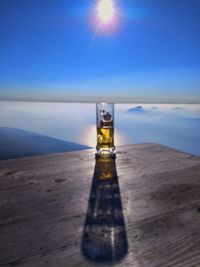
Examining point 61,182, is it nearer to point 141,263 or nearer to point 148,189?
point 148,189

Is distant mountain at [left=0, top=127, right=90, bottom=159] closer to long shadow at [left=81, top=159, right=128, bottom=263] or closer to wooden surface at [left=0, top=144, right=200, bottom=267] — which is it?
wooden surface at [left=0, top=144, right=200, bottom=267]

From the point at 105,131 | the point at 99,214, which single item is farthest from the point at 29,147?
the point at 99,214

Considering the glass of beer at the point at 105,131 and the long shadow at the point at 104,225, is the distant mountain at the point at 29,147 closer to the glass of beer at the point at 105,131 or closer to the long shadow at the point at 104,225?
the glass of beer at the point at 105,131

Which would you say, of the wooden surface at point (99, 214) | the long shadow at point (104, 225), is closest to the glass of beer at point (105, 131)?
the wooden surface at point (99, 214)

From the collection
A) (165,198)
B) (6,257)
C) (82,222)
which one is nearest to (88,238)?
(82,222)

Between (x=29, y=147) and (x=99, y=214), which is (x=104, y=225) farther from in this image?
(x=29, y=147)

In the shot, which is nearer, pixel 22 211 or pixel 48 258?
pixel 48 258
